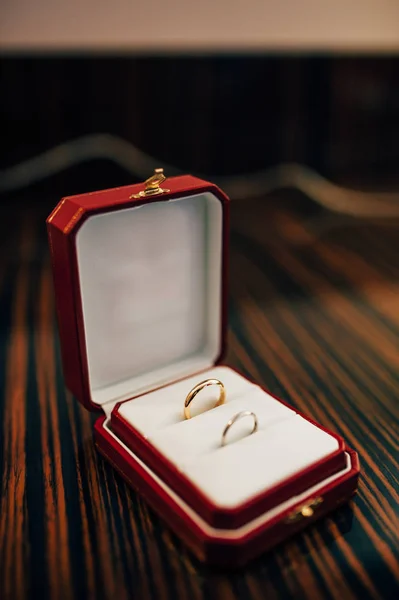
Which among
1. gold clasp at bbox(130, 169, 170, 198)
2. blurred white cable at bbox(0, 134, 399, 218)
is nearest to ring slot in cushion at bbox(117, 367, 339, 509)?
gold clasp at bbox(130, 169, 170, 198)

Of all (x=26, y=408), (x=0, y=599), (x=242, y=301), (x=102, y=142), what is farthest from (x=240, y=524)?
(x=102, y=142)

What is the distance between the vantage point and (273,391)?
0.76 meters

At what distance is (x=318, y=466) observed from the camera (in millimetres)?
544

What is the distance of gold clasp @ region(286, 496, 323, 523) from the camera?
519mm

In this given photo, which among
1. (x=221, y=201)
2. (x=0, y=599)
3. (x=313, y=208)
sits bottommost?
(x=313, y=208)

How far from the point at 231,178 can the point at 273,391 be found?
741mm

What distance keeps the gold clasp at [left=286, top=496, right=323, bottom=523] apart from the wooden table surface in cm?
2

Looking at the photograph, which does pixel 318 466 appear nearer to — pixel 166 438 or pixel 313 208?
pixel 166 438

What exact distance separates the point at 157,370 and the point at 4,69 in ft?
2.47

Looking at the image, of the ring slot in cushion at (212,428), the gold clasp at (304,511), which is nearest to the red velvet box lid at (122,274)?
the ring slot in cushion at (212,428)

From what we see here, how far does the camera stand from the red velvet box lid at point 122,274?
593 millimetres

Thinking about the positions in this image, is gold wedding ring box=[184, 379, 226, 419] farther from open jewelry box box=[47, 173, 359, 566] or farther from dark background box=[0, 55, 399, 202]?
dark background box=[0, 55, 399, 202]

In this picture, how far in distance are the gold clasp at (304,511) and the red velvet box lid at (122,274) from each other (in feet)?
0.78

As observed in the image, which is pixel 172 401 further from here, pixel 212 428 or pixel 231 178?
pixel 231 178
